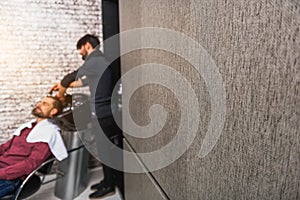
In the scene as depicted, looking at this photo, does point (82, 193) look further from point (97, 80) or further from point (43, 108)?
point (97, 80)

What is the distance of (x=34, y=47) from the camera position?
1262mm

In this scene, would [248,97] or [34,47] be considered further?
[34,47]

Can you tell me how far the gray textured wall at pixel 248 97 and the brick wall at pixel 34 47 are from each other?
719 mm

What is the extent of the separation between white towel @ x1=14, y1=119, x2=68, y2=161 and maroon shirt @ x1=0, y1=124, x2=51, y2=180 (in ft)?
0.07

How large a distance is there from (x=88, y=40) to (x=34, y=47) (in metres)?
0.30

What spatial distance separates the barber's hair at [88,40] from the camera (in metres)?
1.43

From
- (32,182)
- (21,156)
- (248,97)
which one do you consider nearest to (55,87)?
(21,156)

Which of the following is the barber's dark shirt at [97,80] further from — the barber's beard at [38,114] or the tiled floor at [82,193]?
the tiled floor at [82,193]

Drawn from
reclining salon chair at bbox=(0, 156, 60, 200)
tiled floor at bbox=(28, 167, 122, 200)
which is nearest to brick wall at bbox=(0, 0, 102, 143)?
reclining salon chair at bbox=(0, 156, 60, 200)

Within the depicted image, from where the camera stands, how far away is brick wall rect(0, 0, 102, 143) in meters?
1.19

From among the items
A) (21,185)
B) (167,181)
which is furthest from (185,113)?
(21,185)

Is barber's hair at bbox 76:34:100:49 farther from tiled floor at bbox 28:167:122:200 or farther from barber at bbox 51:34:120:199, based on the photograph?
→ tiled floor at bbox 28:167:122:200

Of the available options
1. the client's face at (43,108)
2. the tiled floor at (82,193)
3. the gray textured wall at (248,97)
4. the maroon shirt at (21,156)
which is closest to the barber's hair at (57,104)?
the client's face at (43,108)

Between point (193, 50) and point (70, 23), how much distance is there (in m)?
0.89
